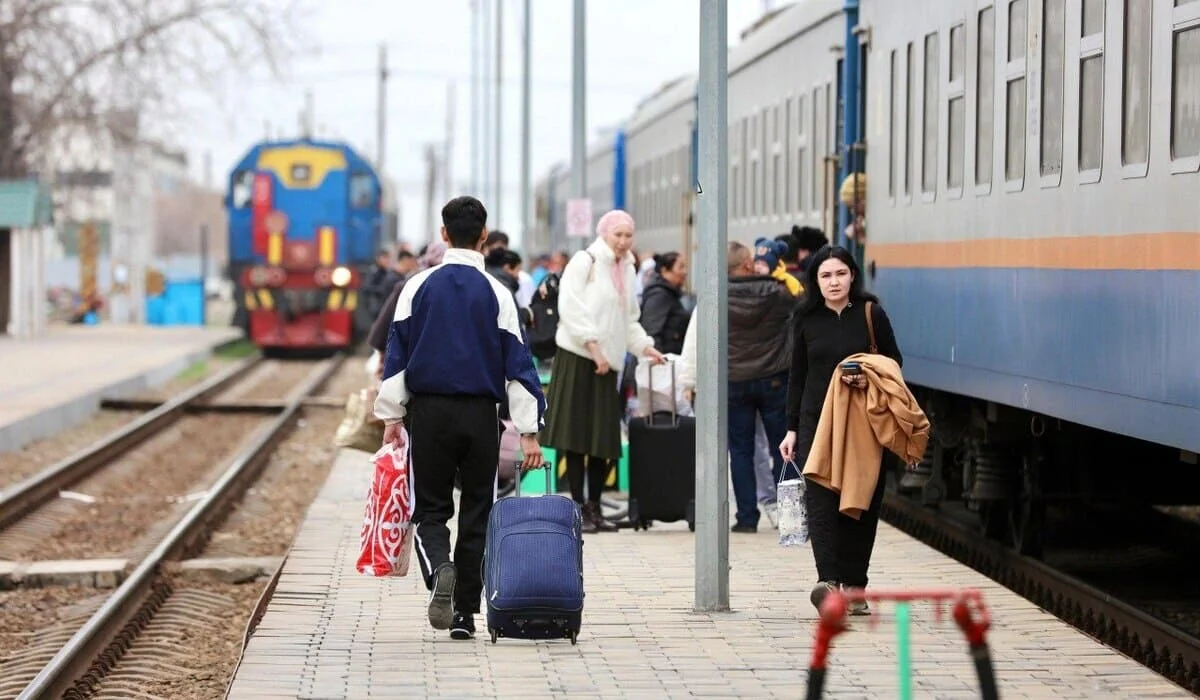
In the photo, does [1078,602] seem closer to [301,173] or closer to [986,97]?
[986,97]

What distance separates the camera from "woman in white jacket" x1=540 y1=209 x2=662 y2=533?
43.6 ft

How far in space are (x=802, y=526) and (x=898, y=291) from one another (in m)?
4.84

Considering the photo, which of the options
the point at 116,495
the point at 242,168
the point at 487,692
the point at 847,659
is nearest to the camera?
the point at 487,692

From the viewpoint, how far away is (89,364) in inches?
1412

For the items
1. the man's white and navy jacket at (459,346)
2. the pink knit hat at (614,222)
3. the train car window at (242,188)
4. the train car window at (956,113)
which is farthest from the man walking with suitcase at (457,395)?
the train car window at (242,188)

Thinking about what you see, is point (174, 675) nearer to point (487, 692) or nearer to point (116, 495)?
point (487, 692)

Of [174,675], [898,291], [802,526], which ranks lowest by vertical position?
[174,675]

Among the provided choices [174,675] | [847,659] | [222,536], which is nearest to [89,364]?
[222,536]

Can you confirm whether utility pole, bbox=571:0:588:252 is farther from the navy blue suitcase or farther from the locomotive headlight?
the navy blue suitcase

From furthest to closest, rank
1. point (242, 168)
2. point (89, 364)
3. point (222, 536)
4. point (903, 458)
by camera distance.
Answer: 1. point (242, 168)
2. point (89, 364)
3. point (222, 536)
4. point (903, 458)

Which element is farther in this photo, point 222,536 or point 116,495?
point 116,495

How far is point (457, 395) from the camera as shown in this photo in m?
9.41

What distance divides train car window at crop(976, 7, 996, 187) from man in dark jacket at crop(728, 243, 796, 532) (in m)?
1.56

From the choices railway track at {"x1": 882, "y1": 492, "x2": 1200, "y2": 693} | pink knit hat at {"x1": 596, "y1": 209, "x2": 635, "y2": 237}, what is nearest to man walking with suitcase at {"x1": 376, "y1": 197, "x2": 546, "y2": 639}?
railway track at {"x1": 882, "y1": 492, "x2": 1200, "y2": 693}
